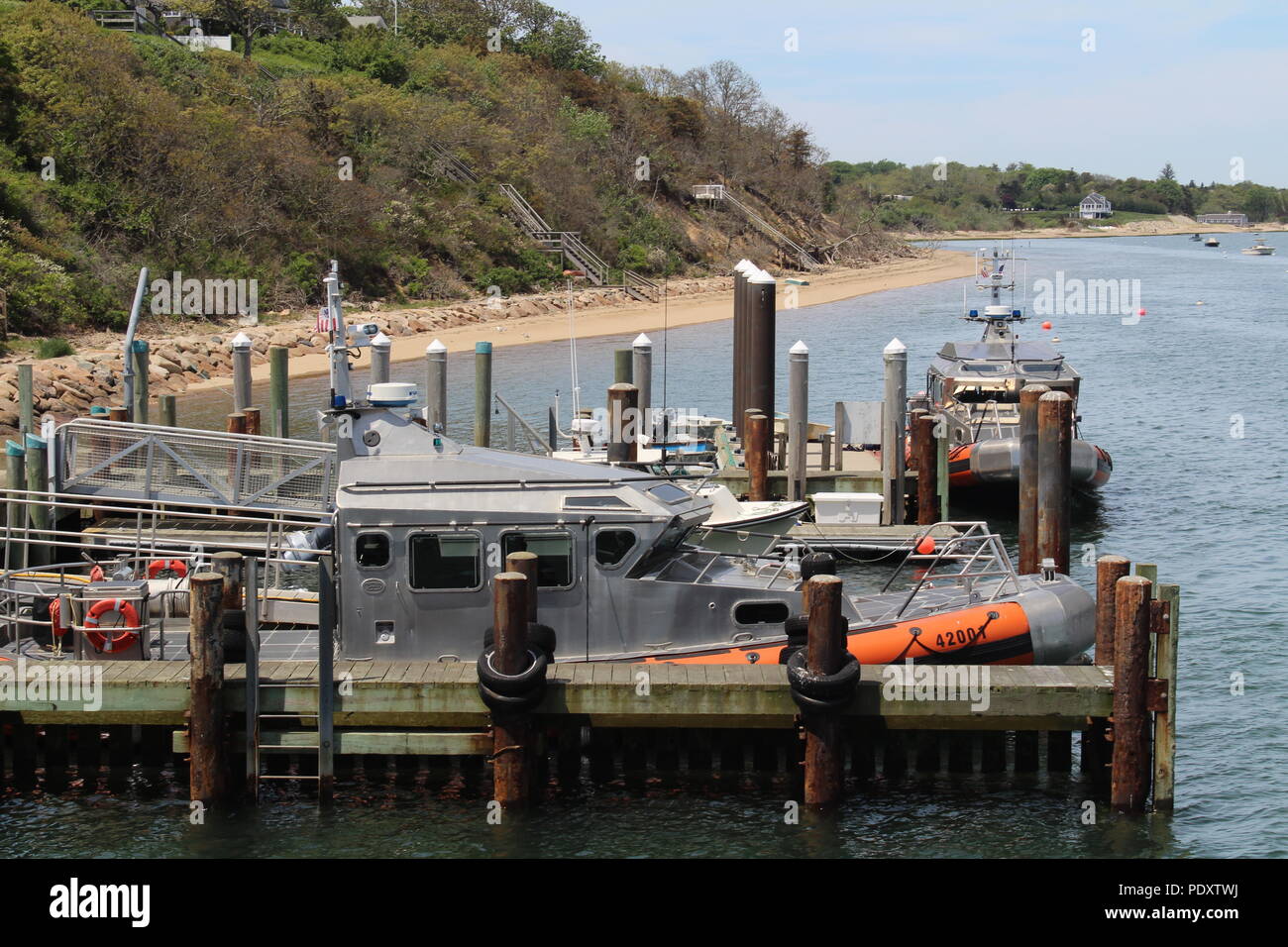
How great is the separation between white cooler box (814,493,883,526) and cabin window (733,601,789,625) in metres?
8.69

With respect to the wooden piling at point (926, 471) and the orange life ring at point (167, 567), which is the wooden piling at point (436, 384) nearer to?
the wooden piling at point (926, 471)

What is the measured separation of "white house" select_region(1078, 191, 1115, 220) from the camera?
194250 mm

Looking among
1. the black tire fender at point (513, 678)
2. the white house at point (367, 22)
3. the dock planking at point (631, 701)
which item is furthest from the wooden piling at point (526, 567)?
the white house at point (367, 22)

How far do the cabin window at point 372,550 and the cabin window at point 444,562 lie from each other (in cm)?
24

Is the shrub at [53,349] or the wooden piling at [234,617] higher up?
the shrub at [53,349]

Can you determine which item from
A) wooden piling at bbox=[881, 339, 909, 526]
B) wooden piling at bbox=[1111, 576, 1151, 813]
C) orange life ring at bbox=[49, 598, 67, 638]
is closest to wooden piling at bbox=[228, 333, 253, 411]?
orange life ring at bbox=[49, 598, 67, 638]

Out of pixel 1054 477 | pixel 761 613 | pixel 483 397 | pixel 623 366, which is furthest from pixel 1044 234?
pixel 761 613

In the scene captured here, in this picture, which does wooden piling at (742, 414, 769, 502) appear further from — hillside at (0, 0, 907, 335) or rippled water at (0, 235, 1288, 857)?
hillside at (0, 0, 907, 335)

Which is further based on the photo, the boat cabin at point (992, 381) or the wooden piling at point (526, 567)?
the boat cabin at point (992, 381)

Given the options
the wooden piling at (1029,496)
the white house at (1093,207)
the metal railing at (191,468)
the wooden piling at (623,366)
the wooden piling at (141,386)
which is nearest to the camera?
the metal railing at (191,468)

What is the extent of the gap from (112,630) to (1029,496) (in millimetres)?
10761

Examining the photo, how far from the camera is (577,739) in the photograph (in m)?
13.8

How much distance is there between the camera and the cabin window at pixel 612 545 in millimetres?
14180
